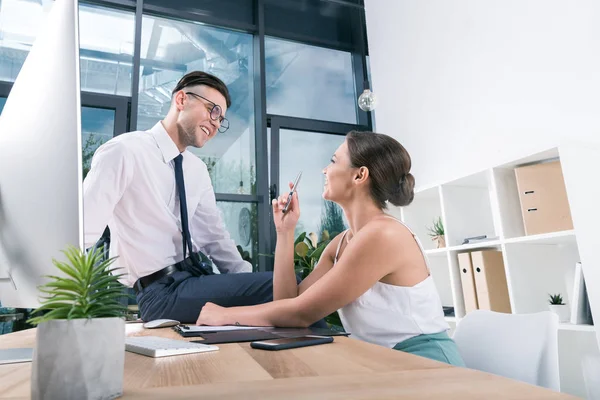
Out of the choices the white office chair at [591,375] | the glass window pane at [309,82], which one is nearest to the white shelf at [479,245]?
the white office chair at [591,375]

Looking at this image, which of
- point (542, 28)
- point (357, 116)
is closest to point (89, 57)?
point (357, 116)

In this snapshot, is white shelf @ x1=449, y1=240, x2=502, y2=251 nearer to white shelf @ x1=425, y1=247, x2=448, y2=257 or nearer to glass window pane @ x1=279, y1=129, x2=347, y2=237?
white shelf @ x1=425, y1=247, x2=448, y2=257

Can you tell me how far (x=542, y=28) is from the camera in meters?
2.72

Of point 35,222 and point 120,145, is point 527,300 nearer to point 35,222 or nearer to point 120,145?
point 120,145

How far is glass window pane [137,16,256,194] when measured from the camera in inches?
153

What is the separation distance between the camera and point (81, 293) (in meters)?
0.41

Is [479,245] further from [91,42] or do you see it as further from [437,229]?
[91,42]

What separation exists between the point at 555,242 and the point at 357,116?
8.74 feet

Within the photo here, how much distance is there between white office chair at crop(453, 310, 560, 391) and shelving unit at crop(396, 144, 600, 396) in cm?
116

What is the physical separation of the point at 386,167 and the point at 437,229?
1.84 metres

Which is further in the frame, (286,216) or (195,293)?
(286,216)

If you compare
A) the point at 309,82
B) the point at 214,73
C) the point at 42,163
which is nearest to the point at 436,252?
the point at 309,82

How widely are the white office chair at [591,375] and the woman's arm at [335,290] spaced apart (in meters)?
1.65

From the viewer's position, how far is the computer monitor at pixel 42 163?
58 centimetres
